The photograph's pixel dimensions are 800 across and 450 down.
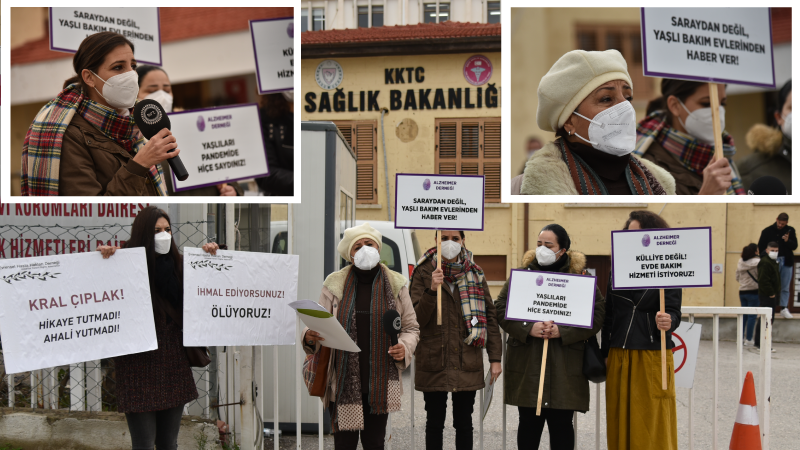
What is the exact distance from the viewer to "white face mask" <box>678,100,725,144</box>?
14.1 ft

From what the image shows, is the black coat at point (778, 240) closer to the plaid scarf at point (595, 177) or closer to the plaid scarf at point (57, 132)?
the plaid scarf at point (595, 177)

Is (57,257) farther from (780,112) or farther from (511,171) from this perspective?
(780,112)

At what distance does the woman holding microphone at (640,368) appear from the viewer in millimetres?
4430

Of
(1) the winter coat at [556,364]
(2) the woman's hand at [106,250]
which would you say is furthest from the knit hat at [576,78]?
(2) the woman's hand at [106,250]

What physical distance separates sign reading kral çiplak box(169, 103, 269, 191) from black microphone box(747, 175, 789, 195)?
364 centimetres

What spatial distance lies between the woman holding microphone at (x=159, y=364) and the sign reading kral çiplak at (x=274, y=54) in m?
1.59

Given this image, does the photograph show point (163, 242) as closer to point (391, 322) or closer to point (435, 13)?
point (391, 322)

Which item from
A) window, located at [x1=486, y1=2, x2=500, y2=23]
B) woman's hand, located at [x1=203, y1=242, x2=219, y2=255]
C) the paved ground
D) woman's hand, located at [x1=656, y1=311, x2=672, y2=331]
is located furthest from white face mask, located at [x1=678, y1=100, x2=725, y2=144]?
window, located at [x1=486, y1=2, x2=500, y2=23]

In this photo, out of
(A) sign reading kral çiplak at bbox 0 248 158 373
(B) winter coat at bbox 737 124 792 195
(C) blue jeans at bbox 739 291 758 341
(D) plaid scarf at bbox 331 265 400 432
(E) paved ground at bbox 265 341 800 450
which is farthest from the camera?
(C) blue jeans at bbox 739 291 758 341

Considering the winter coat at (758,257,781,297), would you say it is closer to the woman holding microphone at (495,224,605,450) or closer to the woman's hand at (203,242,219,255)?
the woman holding microphone at (495,224,605,450)

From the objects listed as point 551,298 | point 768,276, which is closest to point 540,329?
point 551,298

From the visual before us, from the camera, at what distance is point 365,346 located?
439 cm

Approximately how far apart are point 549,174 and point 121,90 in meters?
2.63

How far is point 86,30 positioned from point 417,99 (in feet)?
47.9
